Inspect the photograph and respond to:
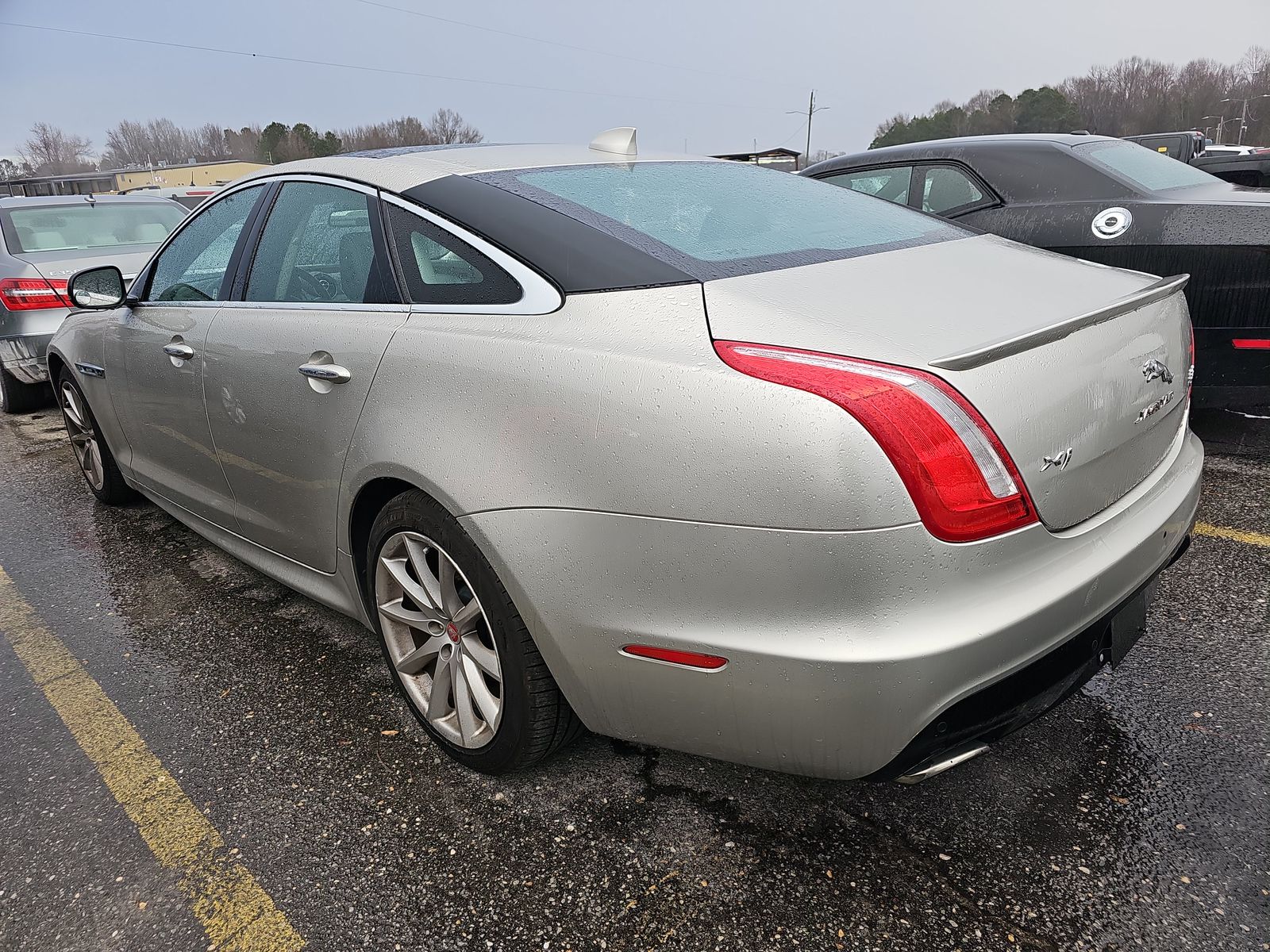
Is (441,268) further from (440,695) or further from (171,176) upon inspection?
(171,176)

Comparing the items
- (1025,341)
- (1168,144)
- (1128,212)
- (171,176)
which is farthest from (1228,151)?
(171,176)

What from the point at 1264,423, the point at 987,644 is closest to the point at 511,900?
the point at 987,644

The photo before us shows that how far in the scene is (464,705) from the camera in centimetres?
213

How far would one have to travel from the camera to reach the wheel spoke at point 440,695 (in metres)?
2.17

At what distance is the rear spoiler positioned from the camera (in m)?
1.51

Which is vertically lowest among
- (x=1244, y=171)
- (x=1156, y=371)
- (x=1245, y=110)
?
(x=1156, y=371)

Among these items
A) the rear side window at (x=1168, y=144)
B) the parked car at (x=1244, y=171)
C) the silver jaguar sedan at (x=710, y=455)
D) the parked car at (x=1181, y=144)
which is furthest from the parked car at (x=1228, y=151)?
the silver jaguar sedan at (x=710, y=455)

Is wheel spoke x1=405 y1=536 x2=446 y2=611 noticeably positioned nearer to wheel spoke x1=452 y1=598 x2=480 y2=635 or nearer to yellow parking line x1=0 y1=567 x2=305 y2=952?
wheel spoke x1=452 y1=598 x2=480 y2=635

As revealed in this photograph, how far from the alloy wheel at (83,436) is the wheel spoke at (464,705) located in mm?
2887

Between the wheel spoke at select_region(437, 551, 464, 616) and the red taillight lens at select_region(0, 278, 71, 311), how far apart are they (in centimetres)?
552

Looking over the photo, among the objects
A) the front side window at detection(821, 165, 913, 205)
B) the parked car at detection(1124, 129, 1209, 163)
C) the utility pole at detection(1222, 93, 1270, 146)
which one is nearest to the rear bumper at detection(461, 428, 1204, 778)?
the front side window at detection(821, 165, 913, 205)

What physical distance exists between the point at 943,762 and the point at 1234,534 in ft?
8.08

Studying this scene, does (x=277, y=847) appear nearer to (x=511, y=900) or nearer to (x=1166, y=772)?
(x=511, y=900)

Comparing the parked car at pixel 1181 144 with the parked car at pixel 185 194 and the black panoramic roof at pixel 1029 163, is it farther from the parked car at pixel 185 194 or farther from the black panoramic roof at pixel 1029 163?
the parked car at pixel 185 194
